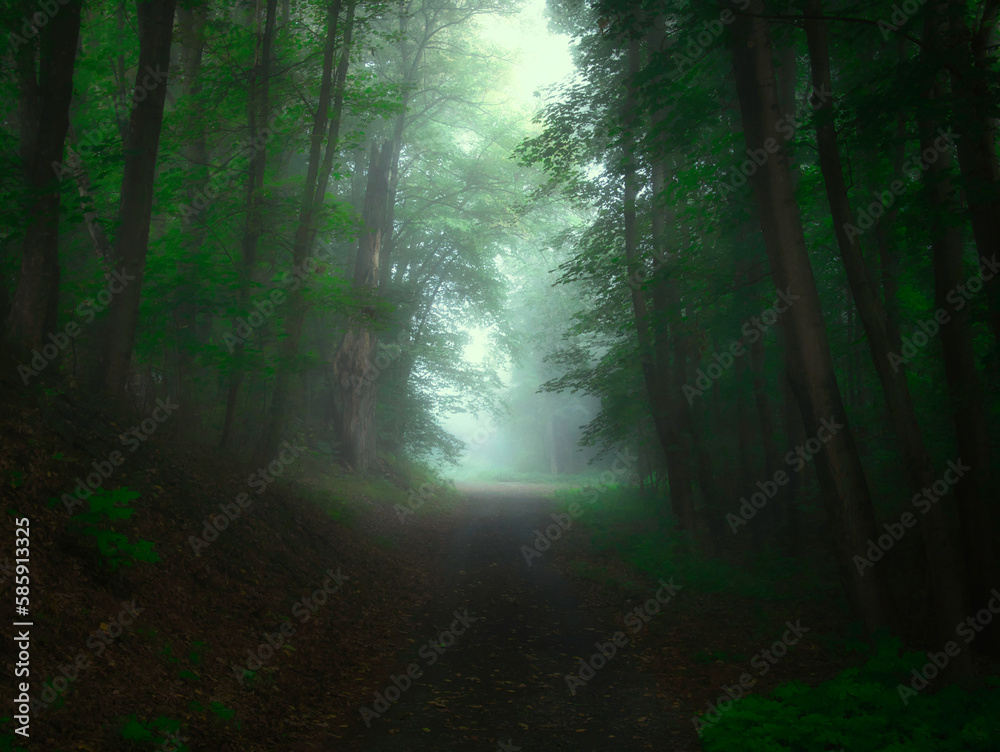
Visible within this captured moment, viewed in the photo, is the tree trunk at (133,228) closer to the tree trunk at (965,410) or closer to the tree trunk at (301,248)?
the tree trunk at (301,248)

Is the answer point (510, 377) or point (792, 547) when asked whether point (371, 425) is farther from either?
point (510, 377)

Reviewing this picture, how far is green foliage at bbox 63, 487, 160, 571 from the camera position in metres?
5.40

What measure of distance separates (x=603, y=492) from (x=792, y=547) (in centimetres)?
1489

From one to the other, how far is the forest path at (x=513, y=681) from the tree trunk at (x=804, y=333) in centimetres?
276

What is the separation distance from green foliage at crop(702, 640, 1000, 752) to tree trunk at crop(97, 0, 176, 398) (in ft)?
28.1

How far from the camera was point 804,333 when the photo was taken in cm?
716

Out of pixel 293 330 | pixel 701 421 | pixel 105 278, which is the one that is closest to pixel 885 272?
pixel 701 421

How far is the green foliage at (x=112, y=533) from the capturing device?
5.40 m

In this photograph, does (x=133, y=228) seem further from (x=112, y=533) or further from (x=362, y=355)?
(x=362, y=355)

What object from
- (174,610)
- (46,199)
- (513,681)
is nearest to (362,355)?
(46,199)

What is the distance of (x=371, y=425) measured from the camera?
20328mm

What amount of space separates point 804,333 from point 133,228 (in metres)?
8.99

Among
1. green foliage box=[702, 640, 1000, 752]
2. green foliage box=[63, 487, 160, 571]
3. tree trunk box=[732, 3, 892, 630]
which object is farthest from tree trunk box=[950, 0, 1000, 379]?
green foliage box=[63, 487, 160, 571]

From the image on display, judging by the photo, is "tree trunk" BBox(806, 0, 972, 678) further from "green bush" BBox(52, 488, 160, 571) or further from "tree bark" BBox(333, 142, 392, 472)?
"tree bark" BBox(333, 142, 392, 472)
